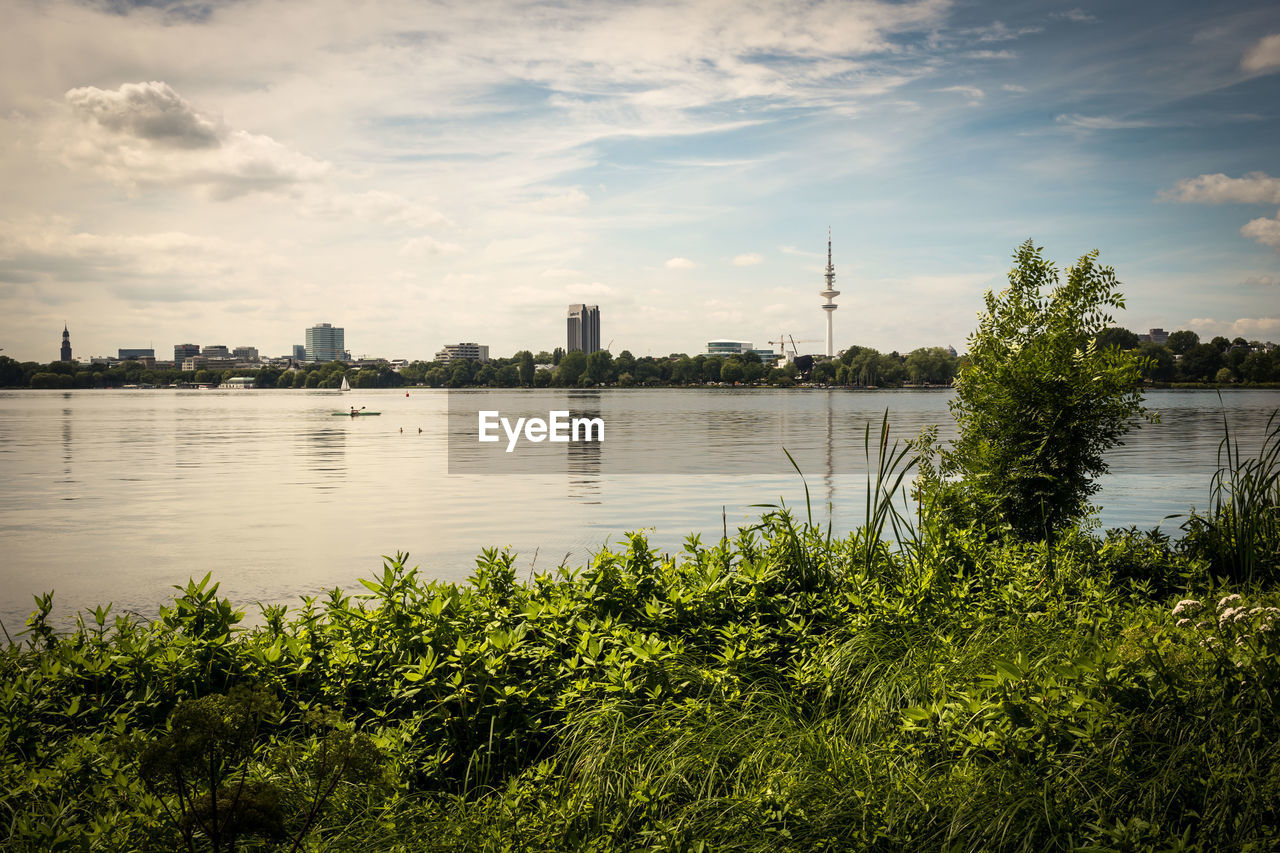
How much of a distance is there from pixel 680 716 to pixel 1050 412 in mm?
5535

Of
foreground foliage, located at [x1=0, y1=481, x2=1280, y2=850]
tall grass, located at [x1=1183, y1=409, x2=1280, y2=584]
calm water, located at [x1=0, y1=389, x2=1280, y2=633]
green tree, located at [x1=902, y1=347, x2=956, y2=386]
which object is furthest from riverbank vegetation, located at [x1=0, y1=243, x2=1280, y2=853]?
green tree, located at [x1=902, y1=347, x2=956, y2=386]

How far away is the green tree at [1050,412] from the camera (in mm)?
7906

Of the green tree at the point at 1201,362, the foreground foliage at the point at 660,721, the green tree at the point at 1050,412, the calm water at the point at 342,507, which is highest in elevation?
the green tree at the point at 1201,362

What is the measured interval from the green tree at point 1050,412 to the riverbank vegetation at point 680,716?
1750mm

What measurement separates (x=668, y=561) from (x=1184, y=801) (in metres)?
3.19

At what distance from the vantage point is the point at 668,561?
5766mm

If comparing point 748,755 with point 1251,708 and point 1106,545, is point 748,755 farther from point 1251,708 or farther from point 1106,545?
point 1106,545

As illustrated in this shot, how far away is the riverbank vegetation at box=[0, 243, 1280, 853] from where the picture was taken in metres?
3.34

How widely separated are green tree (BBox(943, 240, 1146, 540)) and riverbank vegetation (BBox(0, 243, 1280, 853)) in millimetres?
1750

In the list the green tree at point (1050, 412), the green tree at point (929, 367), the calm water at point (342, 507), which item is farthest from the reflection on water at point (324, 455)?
the green tree at point (929, 367)

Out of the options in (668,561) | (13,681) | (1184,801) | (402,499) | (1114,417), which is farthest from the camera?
(402,499)

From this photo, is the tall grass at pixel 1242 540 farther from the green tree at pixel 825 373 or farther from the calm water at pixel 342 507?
the green tree at pixel 825 373

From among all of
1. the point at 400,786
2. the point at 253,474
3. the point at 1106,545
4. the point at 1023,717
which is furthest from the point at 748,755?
the point at 253,474

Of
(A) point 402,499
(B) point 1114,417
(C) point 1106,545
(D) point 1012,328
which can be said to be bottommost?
(A) point 402,499
